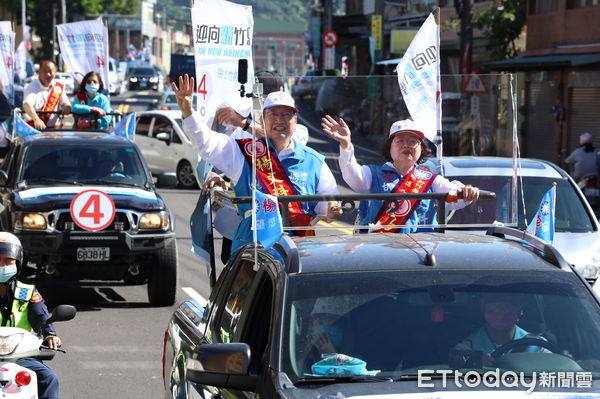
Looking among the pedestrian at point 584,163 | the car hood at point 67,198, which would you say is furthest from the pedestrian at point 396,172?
the pedestrian at point 584,163

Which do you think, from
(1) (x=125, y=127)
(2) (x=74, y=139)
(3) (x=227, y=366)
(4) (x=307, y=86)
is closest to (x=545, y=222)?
(4) (x=307, y=86)

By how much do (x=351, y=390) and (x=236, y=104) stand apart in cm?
481

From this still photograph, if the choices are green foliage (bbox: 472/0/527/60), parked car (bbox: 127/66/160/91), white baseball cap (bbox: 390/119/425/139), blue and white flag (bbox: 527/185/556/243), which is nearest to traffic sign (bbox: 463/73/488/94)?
white baseball cap (bbox: 390/119/425/139)

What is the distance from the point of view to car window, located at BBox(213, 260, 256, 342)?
5250 millimetres

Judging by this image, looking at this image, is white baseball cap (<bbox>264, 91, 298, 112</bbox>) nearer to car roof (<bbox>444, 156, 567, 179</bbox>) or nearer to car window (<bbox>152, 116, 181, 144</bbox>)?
car roof (<bbox>444, 156, 567, 179</bbox>)

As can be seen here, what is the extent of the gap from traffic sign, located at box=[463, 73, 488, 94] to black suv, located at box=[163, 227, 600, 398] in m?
2.93

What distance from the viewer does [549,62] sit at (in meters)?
30.6

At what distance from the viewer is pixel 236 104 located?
8.80 m

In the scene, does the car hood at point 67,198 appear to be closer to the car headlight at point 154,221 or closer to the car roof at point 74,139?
the car headlight at point 154,221

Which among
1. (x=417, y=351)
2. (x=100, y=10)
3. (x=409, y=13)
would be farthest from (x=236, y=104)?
(x=100, y=10)

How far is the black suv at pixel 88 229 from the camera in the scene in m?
11.8

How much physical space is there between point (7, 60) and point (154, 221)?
9922 mm

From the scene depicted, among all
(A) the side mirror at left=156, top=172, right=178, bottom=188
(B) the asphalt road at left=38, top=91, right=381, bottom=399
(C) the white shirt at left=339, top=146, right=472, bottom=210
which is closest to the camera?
(C) the white shirt at left=339, top=146, right=472, bottom=210

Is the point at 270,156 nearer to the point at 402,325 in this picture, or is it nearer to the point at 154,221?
the point at 402,325
